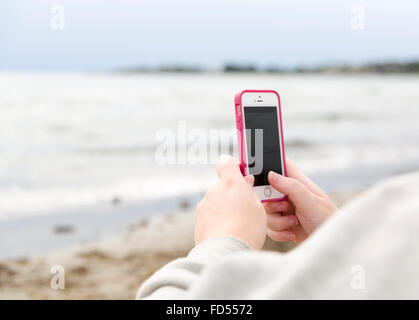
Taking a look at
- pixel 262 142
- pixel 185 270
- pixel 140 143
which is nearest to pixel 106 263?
pixel 262 142

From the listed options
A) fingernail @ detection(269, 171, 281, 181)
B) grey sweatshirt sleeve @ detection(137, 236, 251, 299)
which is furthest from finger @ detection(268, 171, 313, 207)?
grey sweatshirt sleeve @ detection(137, 236, 251, 299)

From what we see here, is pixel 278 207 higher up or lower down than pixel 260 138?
lower down

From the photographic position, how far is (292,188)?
1335mm

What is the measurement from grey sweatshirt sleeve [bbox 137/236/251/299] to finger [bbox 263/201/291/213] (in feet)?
2.02

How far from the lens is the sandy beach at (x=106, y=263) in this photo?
3.14 m

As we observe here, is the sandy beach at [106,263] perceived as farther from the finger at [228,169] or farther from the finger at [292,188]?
the finger at [228,169]

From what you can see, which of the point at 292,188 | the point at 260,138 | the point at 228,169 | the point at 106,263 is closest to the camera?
the point at 228,169

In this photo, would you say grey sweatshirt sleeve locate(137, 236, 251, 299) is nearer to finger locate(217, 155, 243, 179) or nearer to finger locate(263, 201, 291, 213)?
finger locate(217, 155, 243, 179)

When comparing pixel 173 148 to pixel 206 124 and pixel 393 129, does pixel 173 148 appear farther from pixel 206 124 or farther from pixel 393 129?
pixel 393 129

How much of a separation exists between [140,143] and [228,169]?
26.6ft

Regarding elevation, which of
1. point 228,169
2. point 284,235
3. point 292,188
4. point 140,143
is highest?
point 228,169

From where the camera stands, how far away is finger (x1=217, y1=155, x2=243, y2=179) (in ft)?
3.43

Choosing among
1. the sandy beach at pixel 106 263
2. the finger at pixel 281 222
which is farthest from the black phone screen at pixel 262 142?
the sandy beach at pixel 106 263

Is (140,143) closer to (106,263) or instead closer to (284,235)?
(106,263)
